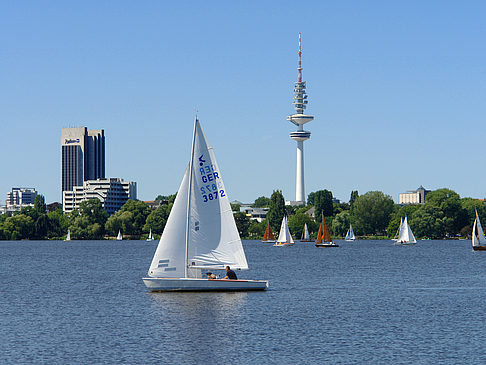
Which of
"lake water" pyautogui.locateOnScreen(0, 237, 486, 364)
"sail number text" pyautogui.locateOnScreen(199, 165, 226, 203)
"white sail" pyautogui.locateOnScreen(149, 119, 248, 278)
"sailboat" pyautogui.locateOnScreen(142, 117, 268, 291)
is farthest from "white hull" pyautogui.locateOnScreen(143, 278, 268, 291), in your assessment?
"sail number text" pyautogui.locateOnScreen(199, 165, 226, 203)

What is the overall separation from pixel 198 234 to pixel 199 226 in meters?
0.67


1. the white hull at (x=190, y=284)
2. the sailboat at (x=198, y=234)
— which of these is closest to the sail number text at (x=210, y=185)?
the sailboat at (x=198, y=234)

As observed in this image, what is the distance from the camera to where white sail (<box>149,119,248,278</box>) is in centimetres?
6488

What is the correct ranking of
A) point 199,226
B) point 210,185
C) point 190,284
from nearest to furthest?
point 190,284
point 199,226
point 210,185

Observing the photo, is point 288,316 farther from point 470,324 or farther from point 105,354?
point 105,354

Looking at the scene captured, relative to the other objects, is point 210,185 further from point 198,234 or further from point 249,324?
point 249,324

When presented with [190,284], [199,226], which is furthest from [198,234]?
[190,284]

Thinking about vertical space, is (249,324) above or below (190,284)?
below

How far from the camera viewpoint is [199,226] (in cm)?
6531

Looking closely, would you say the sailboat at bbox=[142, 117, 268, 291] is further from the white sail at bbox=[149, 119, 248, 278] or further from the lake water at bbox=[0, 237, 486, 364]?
the lake water at bbox=[0, 237, 486, 364]

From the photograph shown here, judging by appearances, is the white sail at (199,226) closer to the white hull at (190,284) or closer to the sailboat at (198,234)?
the sailboat at (198,234)

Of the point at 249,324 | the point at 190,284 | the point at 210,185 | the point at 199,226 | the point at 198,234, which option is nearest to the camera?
the point at 249,324

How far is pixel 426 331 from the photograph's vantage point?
51000 millimetres

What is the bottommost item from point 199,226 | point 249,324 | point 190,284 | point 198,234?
point 249,324
